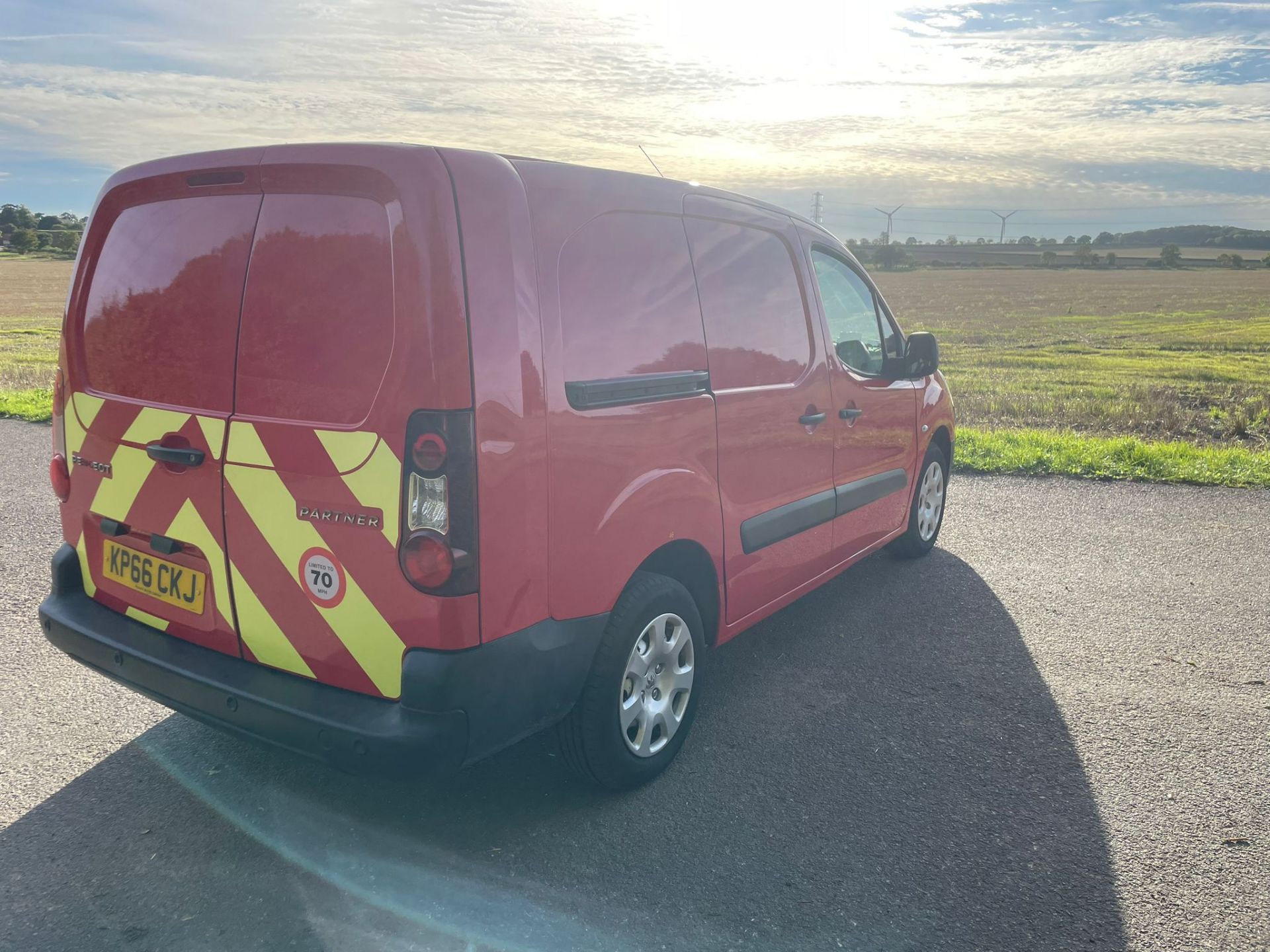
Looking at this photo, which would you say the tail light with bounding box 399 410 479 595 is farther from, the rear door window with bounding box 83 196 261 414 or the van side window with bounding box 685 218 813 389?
the van side window with bounding box 685 218 813 389

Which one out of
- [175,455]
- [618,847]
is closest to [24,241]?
[175,455]

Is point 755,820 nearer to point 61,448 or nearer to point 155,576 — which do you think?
point 155,576

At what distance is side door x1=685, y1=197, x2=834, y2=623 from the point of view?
11.0 feet

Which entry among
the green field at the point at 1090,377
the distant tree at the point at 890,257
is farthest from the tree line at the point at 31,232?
the distant tree at the point at 890,257

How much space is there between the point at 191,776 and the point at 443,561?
1.38m

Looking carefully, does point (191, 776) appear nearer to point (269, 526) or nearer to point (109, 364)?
point (269, 526)

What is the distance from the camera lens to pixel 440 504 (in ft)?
7.77

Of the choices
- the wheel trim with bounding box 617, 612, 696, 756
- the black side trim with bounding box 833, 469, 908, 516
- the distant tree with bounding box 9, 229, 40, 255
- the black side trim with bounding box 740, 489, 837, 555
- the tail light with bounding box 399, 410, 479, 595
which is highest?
the tail light with bounding box 399, 410, 479, 595

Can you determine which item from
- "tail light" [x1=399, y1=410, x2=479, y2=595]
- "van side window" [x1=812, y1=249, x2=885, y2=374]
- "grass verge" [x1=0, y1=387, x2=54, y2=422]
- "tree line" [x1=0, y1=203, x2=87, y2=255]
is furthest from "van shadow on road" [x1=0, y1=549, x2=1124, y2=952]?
"tree line" [x1=0, y1=203, x2=87, y2=255]

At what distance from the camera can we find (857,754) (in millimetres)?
3352

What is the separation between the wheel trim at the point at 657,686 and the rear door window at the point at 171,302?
138 centimetres

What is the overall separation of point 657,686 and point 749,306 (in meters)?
1.37

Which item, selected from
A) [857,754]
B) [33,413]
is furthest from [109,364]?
[33,413]

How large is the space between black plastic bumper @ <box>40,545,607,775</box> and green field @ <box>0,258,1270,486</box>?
6146 millimetres
